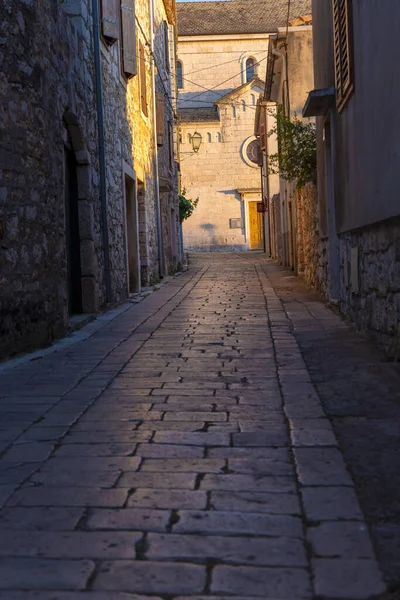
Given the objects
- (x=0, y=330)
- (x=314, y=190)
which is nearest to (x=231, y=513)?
(x=0, y=330)

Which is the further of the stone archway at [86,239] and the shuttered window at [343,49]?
the stone archway at [86,239]

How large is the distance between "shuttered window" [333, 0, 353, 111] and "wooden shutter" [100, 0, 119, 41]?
3.77 m

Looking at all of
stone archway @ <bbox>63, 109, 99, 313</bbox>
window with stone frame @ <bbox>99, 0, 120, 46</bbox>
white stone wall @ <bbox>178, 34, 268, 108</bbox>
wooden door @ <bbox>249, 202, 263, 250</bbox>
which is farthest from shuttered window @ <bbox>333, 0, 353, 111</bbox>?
white stone wall @ <bbox>178, 34, 268, 108</bbox>

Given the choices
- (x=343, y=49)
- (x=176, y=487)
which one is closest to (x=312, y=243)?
(x=343, y=49)

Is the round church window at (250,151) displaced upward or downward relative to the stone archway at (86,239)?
upward

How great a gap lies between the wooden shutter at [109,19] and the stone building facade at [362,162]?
3.00 meters

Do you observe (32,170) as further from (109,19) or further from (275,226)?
(275,226)

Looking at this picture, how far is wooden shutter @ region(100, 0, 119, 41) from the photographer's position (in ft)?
33.6

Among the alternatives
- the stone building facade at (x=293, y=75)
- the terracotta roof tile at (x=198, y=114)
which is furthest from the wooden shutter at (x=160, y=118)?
the terracotta roof tile at (x=198, y=114)

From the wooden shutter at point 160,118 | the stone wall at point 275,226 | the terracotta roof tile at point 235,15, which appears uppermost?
the terracotta roof tile at point 235,15

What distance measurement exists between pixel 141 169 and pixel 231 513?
12.6 m

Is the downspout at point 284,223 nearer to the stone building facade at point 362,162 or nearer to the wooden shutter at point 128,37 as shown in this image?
the wooden shutter at point 128,37

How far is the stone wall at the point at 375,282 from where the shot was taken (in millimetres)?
5191

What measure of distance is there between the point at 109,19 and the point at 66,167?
2.88 metres
